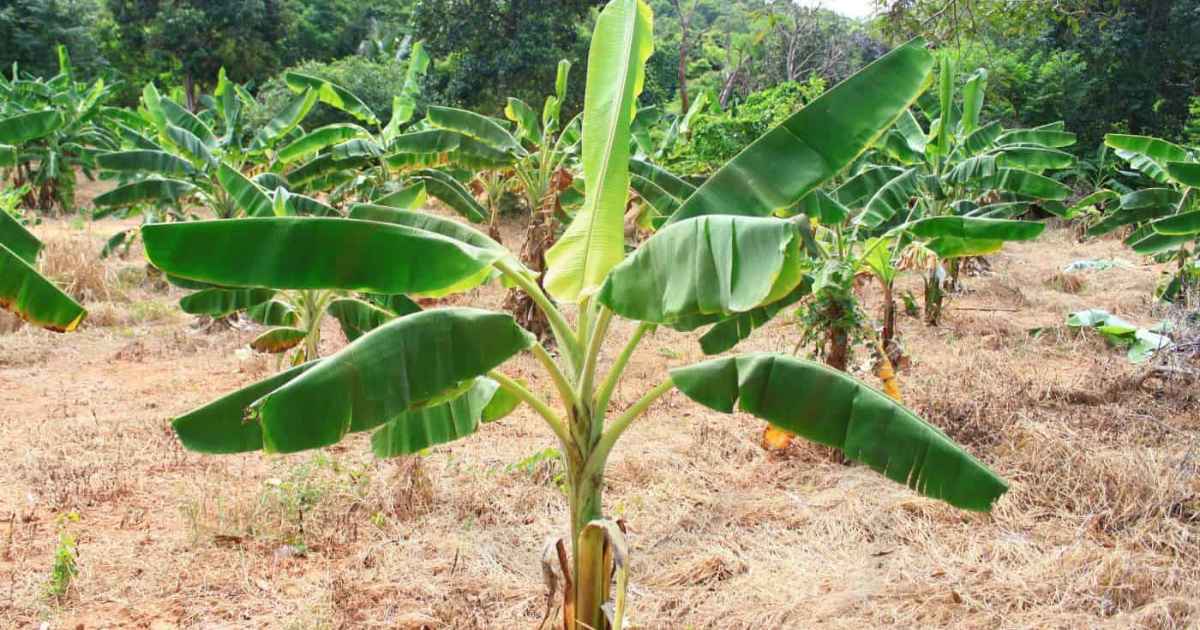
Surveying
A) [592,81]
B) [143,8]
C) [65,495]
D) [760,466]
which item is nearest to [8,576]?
[65,495]

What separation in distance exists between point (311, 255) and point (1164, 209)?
429 inches

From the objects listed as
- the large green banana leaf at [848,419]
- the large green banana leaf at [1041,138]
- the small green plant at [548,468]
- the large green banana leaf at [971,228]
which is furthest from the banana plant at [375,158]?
the large green banana leaf at [1041,138]

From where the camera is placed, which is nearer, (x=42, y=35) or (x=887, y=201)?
(x=887, y=201)

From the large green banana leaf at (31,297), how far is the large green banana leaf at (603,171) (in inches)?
75.5

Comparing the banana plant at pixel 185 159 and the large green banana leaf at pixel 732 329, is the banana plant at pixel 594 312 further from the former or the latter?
the banana plant at pixel 185 159

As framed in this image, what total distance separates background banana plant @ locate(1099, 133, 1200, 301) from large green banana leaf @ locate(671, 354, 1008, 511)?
5675 millimetres

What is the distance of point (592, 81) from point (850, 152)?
128 cm

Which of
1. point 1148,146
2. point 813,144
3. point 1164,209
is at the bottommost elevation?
point 1164,209

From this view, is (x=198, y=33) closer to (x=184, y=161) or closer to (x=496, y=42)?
(x=496, y=42)

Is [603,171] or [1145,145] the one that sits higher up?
[1145,145]

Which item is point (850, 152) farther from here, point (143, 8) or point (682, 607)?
point (143, 8)

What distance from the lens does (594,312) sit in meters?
3.37

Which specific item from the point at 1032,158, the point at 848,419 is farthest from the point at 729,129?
the point at 848,419

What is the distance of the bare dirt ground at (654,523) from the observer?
387cm
